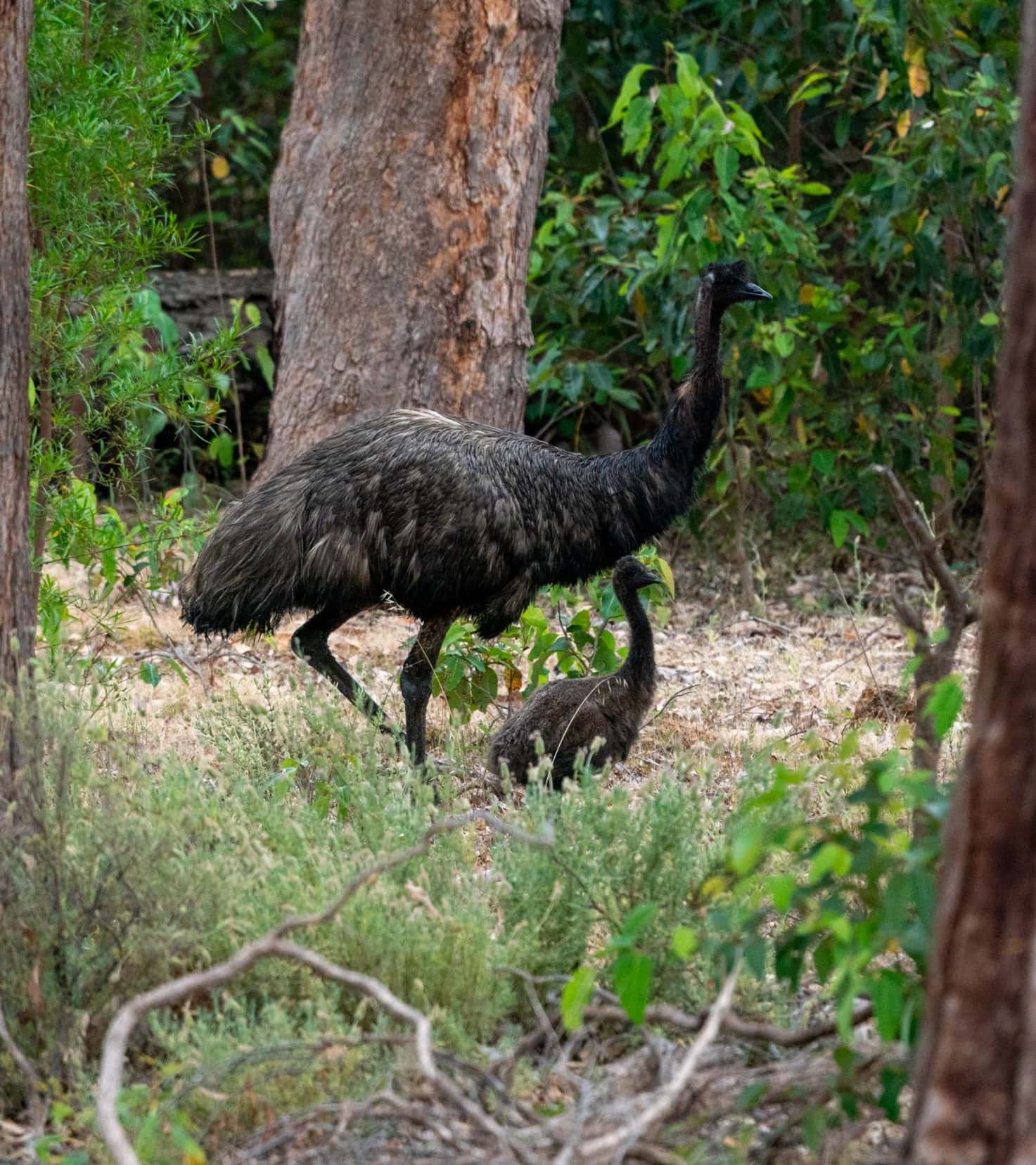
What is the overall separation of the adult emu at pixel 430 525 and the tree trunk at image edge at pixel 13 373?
183cm

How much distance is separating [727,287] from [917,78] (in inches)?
110

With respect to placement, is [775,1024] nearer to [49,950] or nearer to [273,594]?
[49,950]

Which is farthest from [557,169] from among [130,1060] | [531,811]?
[130,1060]

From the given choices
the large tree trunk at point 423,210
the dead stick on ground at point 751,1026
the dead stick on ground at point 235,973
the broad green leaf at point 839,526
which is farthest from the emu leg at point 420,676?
the broad green leaf at point 839,526

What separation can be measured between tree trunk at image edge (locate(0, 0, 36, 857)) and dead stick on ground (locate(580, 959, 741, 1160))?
170cm

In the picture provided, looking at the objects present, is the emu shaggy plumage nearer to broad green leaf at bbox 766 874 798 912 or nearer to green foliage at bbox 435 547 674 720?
green foliage at bbox 435 547 674 720

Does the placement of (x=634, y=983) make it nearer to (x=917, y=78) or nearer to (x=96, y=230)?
(x=96, y=230)

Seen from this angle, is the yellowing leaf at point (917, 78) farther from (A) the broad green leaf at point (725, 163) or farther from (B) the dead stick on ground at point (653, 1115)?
(B) the dead stick on ground at point (653, 1115)

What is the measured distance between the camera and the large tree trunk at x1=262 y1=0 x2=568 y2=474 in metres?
7.44

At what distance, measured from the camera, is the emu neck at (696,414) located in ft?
20.3

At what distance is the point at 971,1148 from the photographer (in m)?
2.27

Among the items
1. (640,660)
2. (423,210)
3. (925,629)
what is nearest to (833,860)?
(925,629)

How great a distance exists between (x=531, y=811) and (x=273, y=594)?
200 cm

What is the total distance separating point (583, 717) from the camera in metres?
5.76
